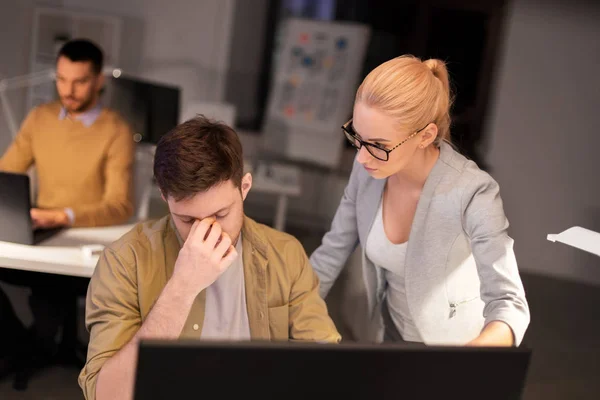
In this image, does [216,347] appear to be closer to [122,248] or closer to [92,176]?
[122,248]

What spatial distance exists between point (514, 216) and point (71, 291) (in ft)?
10.8

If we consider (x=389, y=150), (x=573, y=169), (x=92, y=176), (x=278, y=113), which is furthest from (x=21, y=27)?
(x=389, y=150)

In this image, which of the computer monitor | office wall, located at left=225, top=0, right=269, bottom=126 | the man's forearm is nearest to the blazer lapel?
the man's forearm

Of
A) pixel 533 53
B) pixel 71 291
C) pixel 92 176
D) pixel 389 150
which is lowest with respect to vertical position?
pixel 71 291

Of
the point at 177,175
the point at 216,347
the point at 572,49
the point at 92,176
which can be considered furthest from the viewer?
the point at 572,49

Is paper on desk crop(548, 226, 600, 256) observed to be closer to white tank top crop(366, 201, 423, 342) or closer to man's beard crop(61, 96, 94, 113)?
white tank top crop(366, 201, 423, 342)

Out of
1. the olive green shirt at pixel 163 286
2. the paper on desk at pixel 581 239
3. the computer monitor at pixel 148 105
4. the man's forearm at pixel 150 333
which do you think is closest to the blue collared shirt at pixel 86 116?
the computer monitor at pixel 148 105

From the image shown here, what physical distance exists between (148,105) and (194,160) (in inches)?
83.2

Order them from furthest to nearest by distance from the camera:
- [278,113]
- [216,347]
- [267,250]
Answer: [278,113] → [267,250] → [216,347]

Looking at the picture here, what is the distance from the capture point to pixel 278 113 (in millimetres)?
5496

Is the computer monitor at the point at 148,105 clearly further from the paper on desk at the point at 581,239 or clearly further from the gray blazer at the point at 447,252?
the paper on desk at the point at 581,239

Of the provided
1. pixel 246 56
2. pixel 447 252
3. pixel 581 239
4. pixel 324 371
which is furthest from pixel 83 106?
pixel 246 56

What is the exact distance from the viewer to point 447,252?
1.81m

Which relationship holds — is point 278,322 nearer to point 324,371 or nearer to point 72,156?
point 324,371
